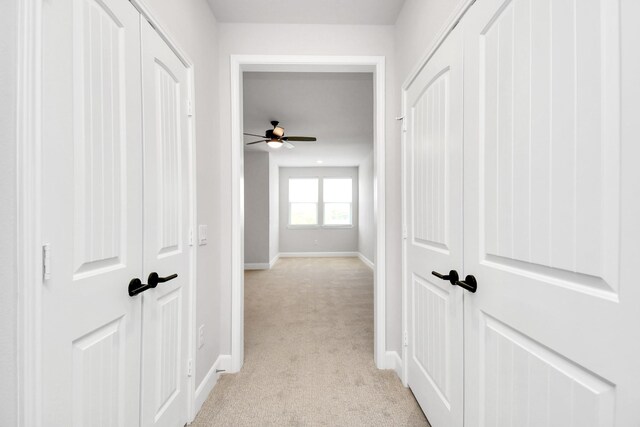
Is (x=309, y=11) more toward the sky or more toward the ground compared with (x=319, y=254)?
more toward the sky

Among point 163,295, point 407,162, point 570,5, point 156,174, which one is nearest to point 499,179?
point 570,5

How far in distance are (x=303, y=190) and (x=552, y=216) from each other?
27.5 ft

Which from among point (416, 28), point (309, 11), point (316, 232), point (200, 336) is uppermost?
point (309, 11)

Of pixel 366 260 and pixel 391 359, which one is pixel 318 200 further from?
pixel 391 359

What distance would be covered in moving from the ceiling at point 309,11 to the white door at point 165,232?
0.81 meters

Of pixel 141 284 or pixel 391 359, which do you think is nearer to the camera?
pixel 141 284

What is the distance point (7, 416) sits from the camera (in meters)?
0.73

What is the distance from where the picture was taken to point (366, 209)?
8094 millimetres

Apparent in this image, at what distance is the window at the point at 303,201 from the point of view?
905cm

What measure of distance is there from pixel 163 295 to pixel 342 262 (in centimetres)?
674

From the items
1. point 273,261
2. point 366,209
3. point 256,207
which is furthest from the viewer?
point 366,209

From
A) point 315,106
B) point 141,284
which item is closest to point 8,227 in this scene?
point 141,284

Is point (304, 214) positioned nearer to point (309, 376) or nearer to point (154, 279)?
point (309, 376)

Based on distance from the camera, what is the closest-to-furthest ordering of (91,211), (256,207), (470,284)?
(91,211) → (470,284) → (256,207)
